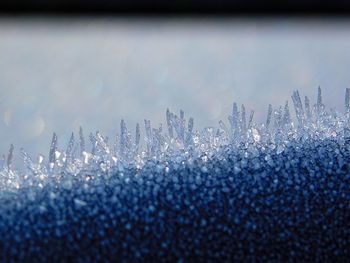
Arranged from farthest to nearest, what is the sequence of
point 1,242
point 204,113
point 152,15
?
point 152,15 < point 204,113 < point 1,242

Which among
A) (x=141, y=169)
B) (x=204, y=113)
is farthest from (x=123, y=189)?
(x=204, y=113)

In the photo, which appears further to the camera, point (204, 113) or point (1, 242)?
point (204, 113)

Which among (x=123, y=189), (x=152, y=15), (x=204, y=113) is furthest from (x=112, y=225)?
(x=152, y=15)

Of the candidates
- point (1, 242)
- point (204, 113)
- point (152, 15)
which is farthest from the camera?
point (152, 15)

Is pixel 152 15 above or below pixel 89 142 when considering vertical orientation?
above
